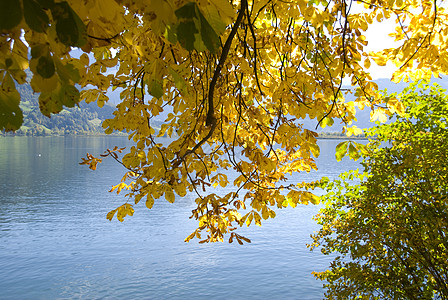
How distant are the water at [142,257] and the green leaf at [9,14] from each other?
593 inches

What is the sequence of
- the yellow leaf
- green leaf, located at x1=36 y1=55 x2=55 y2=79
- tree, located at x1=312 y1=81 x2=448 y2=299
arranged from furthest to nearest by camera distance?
tree, located at x1=312 y1=81 x2=448 y2=299 → the yellow leaf → green leaf, located at x1=36 y1=55 x2=55 y2=79

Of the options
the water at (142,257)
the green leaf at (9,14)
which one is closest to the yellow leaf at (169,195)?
the green leaf at (9,14)

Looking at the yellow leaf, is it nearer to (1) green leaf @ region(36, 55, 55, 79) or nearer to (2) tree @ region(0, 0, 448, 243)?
(2) tree @ region(0, 0, 448, 243)

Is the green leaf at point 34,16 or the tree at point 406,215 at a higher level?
the green leaf at point 34,16

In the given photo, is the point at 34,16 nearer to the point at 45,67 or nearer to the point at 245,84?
the point at 45,67

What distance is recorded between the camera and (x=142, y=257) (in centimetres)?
1866

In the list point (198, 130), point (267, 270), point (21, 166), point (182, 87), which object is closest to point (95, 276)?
point (267, 270)

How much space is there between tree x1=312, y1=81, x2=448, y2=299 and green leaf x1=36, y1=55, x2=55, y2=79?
6.58 metres

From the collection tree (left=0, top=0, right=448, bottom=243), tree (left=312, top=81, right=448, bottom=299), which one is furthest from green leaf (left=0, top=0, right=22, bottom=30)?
tree (left=312, top=81, right=448, bottom=299)

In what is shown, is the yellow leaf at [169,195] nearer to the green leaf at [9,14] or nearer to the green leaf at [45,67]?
the green leaf at [45,67]

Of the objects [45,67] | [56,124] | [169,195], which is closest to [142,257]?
[169,195]

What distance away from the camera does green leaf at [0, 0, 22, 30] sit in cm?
67

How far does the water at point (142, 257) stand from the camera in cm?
1523

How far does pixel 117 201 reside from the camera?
30.0 m
